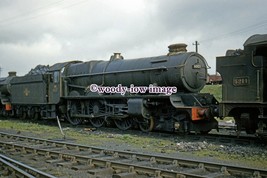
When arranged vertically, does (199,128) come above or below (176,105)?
below

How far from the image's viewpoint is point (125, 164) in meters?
8.05

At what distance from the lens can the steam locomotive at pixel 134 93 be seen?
45.4 feet

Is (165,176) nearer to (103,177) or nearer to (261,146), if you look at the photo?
(103,177)

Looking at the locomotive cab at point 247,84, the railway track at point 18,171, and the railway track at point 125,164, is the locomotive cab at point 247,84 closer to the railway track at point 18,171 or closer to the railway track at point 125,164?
the railway track at point 125,164

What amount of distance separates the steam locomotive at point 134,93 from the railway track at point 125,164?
4.30 metres

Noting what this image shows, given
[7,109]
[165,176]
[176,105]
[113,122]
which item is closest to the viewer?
[165,176]

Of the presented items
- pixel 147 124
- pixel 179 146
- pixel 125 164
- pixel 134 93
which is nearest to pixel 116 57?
pixel 134 93

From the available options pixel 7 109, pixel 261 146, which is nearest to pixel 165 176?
pixel 261 146

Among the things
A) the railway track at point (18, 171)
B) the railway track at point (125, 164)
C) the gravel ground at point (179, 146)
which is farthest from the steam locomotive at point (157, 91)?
the railway track at point (18, 171)

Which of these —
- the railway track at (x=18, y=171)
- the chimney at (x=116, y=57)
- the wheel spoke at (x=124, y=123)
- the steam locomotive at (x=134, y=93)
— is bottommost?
the railway track at (x=18, y=171)

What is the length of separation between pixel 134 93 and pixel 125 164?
7.92m

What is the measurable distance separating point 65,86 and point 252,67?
11.9 metres

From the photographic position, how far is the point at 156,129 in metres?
15.0

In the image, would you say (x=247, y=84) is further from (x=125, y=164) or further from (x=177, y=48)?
(x=177, y=48)
